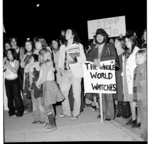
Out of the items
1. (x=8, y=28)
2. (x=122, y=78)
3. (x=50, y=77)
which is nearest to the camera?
(x=50, y=77)

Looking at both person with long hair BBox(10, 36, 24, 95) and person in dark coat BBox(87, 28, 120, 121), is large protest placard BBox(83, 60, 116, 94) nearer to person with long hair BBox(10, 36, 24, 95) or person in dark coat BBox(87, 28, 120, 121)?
person in dark coat BBox(87, 28, 120, 121)

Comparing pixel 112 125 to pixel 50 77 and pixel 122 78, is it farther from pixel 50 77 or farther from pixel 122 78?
pixel 50 77

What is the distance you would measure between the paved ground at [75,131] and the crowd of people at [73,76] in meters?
0.18

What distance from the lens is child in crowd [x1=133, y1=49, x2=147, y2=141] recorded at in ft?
10.8

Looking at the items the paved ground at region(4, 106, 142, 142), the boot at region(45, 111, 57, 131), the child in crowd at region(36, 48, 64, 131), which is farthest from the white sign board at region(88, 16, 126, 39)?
the boot at region(45, 111, 57, 131)

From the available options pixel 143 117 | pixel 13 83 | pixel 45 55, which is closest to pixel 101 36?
pixel 45 55

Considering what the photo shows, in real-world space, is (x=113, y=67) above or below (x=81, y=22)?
below

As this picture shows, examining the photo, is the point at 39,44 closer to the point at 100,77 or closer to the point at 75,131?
the point at 100,77

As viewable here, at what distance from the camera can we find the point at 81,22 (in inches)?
758

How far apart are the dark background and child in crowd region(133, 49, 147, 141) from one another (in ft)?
37.0

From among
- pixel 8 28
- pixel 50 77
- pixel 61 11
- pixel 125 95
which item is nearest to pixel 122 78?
pixel 125 95

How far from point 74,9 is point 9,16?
6099mm

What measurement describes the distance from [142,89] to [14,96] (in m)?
3.46

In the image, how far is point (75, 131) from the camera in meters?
4.12
